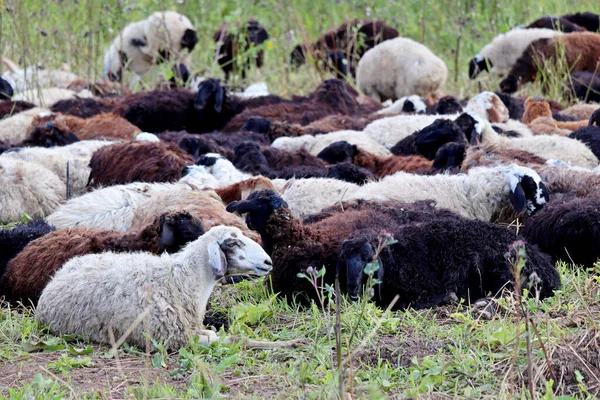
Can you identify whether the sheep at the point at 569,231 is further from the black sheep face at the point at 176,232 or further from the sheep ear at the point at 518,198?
the black sheep face at the point at 176,232

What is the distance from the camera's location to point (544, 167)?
8250 millimetres

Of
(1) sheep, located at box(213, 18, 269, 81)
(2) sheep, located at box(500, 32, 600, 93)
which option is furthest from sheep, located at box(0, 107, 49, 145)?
(2) sheep, located at box(500, 32, 600, 93)

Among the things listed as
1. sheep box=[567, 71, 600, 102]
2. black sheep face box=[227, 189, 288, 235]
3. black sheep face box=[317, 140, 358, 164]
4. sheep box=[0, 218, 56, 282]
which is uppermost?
black sheep face box=[227, 189, 288, 235]

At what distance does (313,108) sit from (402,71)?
6.68 feet

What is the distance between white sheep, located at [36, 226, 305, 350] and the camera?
16.6 feet

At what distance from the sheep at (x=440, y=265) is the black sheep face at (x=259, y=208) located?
0.55 m

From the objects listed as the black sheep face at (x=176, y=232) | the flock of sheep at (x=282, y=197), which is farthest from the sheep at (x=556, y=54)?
the black sheep face at (x=176, y=232)

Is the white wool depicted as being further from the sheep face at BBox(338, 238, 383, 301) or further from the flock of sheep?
the sheep face at BBox(338, 238, 383, 301)

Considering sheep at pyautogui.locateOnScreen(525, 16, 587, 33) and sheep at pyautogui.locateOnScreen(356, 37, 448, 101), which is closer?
sheep at pyautogui.locateOnScreen(356, 37, 448, 101)

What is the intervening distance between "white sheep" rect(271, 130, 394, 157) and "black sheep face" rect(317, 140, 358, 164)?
13.6 inches

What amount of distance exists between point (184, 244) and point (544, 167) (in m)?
3.60

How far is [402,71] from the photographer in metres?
14.3

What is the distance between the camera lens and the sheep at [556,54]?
15656mm

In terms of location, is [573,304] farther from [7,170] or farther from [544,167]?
[7,170]
